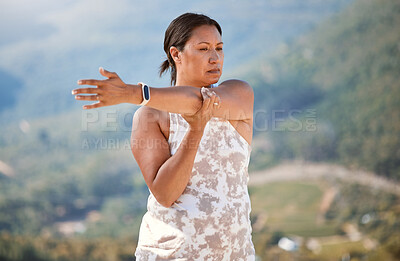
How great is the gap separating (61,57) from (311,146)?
12.6ft

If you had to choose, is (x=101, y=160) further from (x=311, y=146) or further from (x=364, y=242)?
(x=364, y=242)

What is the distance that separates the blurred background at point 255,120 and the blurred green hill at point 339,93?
0.02 m

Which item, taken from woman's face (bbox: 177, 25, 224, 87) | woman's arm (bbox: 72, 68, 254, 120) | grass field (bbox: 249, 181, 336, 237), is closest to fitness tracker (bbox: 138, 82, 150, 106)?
woman's arm (bbox: 72, 68, 254, 120)

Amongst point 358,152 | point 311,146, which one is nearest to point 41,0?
point 311,146

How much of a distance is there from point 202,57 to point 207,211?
1.61 feet

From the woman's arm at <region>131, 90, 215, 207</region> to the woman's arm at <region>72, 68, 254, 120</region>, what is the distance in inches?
1.8

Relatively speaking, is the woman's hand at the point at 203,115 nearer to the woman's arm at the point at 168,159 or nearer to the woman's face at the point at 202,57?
the woman's arm at the point at 168,159

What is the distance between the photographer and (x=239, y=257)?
1.40m

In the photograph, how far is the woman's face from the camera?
4.91 feet

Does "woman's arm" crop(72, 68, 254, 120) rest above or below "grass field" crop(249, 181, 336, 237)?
above

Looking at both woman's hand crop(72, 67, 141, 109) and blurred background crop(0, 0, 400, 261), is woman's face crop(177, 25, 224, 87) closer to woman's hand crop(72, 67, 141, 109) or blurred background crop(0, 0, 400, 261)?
woman's hand crop(72, 67, 141, 109)

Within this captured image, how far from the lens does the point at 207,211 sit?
4.44 feet

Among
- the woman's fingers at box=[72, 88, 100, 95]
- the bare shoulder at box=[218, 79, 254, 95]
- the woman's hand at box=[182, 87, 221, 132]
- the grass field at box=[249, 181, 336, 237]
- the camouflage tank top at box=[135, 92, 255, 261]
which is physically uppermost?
the bare shoulder at box=[218, 79, 254, 95]

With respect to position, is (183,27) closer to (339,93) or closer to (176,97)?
(176,97)
